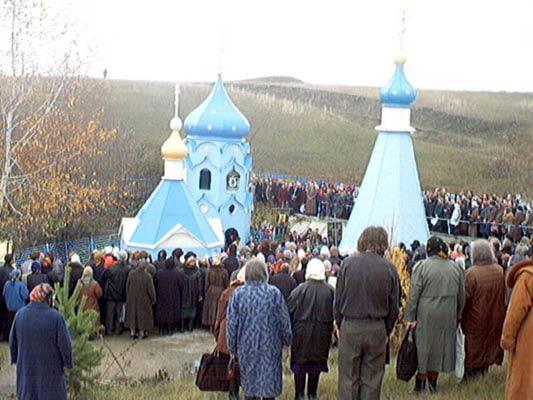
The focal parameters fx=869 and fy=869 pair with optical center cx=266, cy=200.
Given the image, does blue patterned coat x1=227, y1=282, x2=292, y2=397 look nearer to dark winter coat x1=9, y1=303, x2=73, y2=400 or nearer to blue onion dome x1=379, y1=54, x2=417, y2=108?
dark winter coat x1=9, y1=303, x2=73, y2=400

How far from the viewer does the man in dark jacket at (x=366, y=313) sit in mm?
6609

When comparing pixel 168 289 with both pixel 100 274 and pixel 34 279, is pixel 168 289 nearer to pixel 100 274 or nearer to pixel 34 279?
pixel 100 274

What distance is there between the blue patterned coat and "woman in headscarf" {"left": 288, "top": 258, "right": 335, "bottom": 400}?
0.78 meters

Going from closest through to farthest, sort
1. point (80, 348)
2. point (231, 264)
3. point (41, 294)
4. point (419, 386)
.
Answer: point (41, 294)
point (419, 386)
point (80, 348)
point (231, 264)

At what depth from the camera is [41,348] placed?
22.4 ft

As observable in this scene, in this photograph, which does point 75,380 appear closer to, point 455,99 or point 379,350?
point 379,350

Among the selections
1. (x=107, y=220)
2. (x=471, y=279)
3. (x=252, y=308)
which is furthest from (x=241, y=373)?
(x=107, y=220)

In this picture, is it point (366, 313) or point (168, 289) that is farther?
point (168, 289)

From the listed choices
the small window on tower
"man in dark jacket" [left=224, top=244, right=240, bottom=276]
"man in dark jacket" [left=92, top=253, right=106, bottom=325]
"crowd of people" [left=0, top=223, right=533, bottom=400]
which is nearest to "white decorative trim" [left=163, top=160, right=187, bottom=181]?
the small window on tower

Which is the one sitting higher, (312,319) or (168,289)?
Result: (312,319)

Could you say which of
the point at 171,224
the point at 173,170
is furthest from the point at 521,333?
the point at 173,170

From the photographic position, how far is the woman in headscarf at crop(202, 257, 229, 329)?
12898mm

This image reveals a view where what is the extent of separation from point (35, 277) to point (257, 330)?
5.88 meters

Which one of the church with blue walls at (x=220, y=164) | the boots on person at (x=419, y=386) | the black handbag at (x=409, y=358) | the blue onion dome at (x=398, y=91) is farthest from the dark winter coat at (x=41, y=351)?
the church with blue walls at (x=220, y=164)
